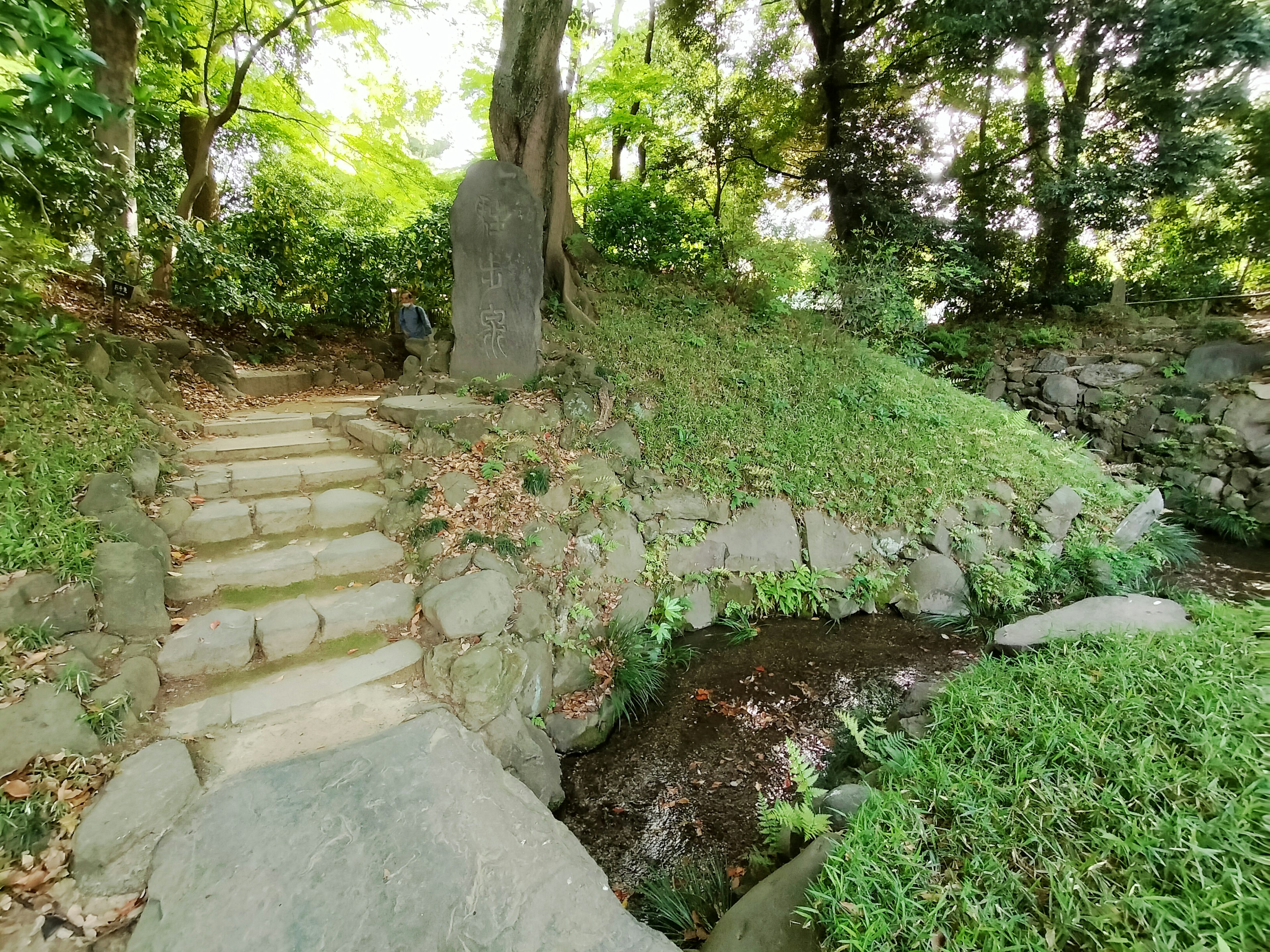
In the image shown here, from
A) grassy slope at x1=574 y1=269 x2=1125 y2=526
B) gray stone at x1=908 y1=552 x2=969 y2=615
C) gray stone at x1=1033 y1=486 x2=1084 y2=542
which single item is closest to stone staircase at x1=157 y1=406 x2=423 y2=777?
grassy slope at x1=574 y1=269 x2=1125 y2=526

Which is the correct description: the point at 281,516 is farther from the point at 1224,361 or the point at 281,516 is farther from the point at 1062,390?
the point at 1224,361

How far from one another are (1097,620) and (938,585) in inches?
87.4

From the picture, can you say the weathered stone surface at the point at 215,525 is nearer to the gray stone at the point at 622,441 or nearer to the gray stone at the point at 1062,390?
the gray stone at the point at 622,441

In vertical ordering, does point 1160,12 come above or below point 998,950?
above

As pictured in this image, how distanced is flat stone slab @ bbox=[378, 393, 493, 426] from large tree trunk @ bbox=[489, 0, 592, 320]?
6.97ft

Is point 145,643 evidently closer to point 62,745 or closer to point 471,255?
point 62,745

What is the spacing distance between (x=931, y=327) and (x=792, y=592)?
941cm

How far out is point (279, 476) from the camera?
4539mm

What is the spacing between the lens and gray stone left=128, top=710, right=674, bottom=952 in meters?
2.15

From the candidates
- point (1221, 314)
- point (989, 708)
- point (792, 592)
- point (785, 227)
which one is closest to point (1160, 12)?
point (1221, 314)

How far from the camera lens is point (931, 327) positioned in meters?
12.2

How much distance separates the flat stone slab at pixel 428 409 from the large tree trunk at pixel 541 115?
2125mm

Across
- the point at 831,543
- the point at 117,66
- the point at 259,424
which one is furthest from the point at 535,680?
the point at 117,66

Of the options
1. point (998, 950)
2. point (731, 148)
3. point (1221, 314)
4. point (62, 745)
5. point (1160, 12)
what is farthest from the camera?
point (731, 148)
